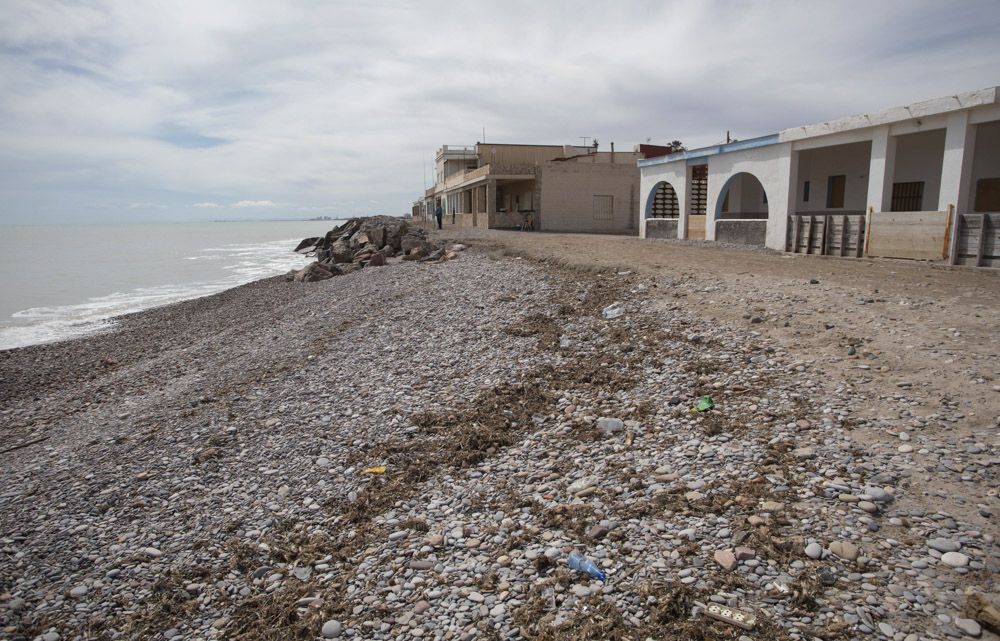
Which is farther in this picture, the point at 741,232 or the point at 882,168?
the point at 741,232

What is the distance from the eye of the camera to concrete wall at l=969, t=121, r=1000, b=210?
1720 cm

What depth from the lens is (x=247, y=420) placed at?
26.1ft

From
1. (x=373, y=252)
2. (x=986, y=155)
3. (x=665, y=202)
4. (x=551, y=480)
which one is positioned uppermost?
(x=986, y=155)

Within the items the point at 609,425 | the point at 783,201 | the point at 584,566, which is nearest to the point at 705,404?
the point at 609,425

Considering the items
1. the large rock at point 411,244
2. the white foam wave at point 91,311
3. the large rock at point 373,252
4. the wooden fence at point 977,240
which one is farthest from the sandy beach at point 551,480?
the large rock at point 411,244

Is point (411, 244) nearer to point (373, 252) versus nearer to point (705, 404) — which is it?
point (373, 252)

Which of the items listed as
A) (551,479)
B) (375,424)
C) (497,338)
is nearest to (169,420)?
(375,424)

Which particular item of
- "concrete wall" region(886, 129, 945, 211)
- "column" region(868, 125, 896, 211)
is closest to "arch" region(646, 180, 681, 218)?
"concrete wall" region(886, 129, 945, 211)

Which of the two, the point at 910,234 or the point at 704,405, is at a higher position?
the point at 910,234

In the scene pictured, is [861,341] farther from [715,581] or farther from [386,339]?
[386,339]

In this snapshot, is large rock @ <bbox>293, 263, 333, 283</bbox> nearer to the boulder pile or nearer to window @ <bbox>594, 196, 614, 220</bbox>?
the boulder pile

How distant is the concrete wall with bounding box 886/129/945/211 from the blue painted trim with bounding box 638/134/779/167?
394cm

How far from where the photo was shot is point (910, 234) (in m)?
15.1

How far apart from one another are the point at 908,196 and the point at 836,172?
10.8 feet
